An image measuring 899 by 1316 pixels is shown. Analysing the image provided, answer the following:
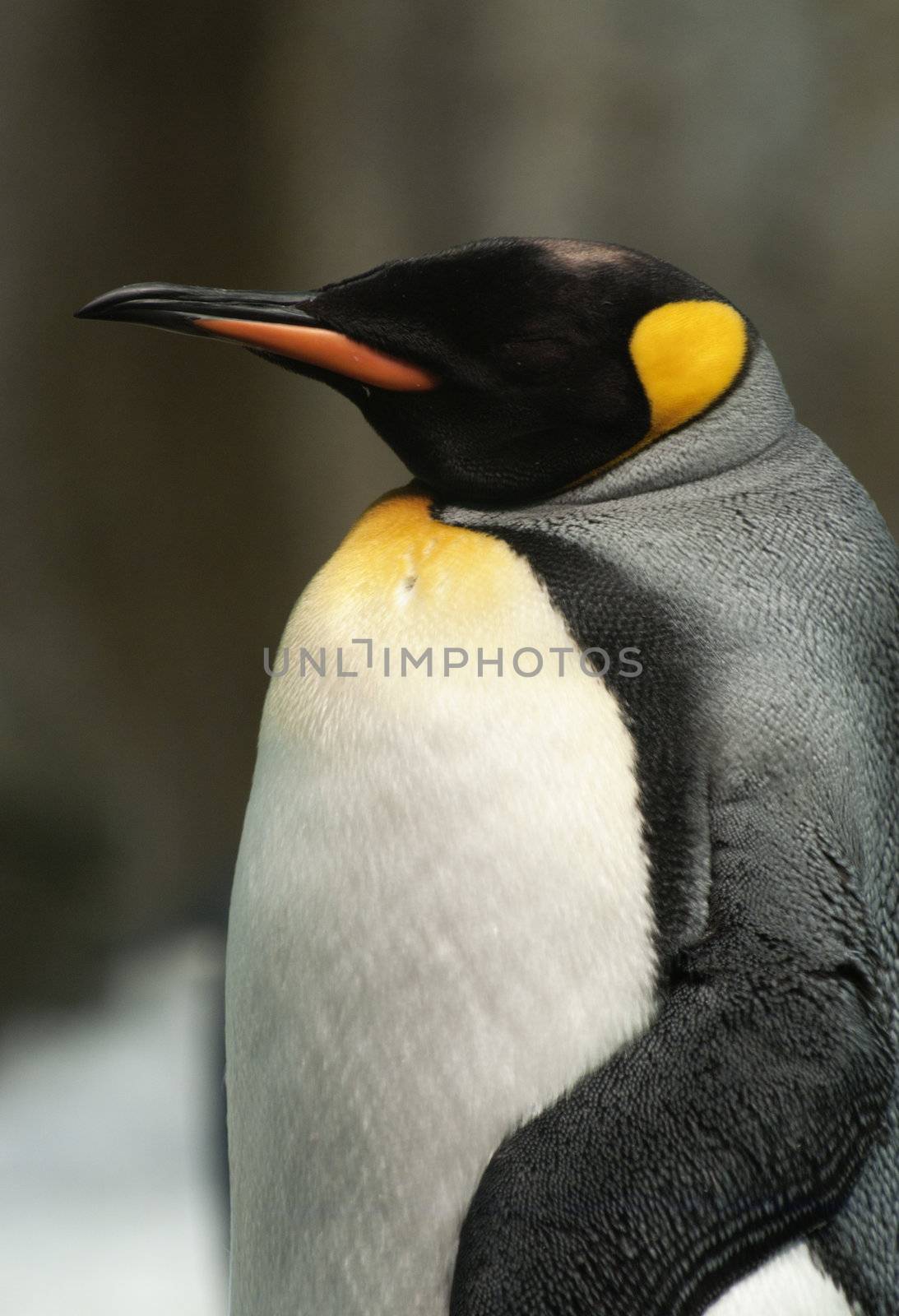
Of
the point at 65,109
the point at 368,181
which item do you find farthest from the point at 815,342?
the point at 65,109

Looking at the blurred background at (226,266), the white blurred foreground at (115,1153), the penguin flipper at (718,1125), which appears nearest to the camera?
the penguin flipper at (718,1125)

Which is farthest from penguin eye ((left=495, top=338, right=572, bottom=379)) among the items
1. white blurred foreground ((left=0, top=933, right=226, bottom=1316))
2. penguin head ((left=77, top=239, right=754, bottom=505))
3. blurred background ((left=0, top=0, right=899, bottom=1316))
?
blurred background ((left=0, top=0, right=899, bottom=1316))

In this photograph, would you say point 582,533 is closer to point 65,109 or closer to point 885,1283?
point 885,1283

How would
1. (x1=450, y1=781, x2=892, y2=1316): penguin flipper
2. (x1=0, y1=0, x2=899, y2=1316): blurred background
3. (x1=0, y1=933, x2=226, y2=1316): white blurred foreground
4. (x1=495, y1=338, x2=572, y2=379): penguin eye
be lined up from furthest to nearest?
1. (x1=0, y1=0, x2=899, y2=1316): blurred background
2. (x1=0, y1=933, x2=226, y2=1316): white blurred foreground
3. (x1=495, y1=338, x2=572, y2=379): penguin eye
4. (x1=450, y1=781, x2=892, y2=1316): penguin flipper

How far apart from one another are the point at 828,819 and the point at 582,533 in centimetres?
21

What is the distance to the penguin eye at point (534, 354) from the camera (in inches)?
27.3

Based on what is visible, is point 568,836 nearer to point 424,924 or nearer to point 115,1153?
point 424,924

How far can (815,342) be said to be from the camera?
2082 millimetres

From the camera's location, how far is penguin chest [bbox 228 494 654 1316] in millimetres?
619

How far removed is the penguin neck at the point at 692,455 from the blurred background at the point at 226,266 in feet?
4.74

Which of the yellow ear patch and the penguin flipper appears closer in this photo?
the penguin flipper

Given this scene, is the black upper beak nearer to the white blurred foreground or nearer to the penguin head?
the penguin head

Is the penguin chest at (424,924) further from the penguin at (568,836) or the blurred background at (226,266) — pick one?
the blurred background at (226,266)

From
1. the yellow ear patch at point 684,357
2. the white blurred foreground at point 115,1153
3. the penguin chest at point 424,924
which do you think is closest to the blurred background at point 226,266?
the white blurred foreground at point 115,1153
